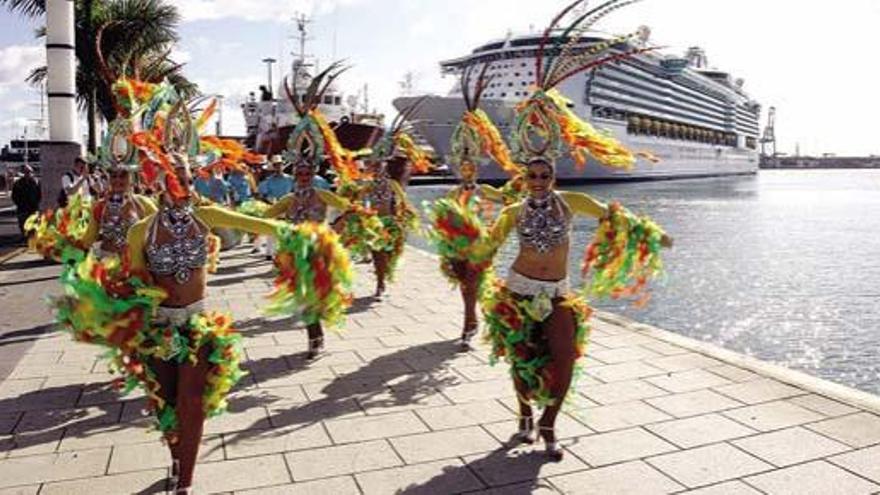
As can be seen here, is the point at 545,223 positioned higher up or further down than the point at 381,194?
further down

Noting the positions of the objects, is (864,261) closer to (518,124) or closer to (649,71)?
(518,124)

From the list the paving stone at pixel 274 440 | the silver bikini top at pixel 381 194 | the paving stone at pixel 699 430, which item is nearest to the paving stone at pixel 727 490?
the paving stone at pixel 699 430

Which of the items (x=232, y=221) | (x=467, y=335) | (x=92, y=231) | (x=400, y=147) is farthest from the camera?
(x=400, y=147)

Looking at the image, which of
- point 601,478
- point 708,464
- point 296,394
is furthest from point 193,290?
point 708,464

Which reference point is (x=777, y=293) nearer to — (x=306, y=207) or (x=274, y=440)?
(x=306, y=207)

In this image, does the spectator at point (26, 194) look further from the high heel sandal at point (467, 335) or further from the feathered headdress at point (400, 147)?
the high heel sandal at point (467, 335)

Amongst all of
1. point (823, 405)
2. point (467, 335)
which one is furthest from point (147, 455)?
point (823, 405)

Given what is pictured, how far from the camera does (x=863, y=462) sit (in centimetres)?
444

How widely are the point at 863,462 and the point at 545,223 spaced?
2443mm

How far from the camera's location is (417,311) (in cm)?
920

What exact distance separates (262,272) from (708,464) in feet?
31.3

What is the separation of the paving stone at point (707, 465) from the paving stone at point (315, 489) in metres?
1.87

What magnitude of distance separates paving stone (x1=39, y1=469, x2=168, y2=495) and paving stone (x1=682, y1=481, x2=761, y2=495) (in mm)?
3061

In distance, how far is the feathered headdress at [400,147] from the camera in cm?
969
